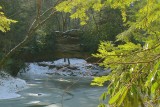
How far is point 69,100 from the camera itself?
11.3 m

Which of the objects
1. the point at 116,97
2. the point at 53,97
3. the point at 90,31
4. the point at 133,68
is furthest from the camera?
the point at 90,31

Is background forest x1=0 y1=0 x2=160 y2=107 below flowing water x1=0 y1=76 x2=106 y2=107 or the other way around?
the other way around

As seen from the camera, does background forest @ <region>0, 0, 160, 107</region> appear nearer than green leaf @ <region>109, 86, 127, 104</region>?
No

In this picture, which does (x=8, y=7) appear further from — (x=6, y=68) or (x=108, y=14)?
(x=108, y=14)

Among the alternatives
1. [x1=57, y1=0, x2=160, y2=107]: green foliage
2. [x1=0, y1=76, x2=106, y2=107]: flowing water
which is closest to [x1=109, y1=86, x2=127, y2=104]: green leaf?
[x1=57, y1=0, x2=160, y2=107]: green foliage

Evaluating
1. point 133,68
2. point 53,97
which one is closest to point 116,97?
point 133,68

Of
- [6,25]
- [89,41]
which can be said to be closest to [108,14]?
[89,41]

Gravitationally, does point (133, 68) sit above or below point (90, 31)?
below

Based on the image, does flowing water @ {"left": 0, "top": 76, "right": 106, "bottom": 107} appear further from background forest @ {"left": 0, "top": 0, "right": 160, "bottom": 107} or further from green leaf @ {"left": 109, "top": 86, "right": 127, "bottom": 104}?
green leaf @ {"left": 109, "top": 86, "right": 127, "bottom": 104}

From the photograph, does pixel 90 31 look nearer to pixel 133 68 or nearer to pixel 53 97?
pixel 53 97

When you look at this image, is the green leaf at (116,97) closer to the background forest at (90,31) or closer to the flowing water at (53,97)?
the background forest at (90,31)

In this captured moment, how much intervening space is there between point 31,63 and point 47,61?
1.70m

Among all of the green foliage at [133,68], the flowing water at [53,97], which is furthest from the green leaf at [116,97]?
the flowing water at [53,97]

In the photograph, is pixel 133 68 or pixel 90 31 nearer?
pixel 133 68
